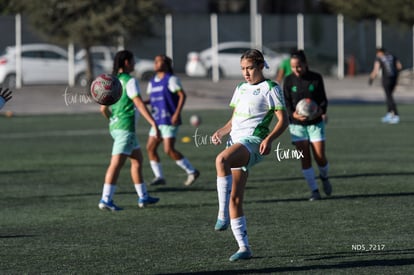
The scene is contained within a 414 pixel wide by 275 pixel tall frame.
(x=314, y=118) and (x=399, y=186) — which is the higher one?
(x=314, y=118)

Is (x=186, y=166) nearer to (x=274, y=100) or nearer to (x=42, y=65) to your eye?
(x=274, y=100)

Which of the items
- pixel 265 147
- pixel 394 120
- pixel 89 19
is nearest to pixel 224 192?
pixel 265 147

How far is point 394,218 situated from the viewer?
41.1 ft

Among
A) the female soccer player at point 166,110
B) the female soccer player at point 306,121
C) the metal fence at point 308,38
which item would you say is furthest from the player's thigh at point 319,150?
the metal fence at point 308,38

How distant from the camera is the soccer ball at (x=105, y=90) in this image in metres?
12.0

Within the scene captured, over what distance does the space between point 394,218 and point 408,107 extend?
Answer: 26441mm

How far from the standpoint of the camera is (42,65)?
44.7 m

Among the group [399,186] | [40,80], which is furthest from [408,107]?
[399,186]

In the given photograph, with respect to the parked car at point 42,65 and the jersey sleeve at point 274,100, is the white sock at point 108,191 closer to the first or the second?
the jersey sleeve at point 274,100

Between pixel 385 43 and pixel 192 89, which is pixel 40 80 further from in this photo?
pixel 385 43

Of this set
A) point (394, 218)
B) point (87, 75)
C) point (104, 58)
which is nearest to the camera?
point (394, 218)

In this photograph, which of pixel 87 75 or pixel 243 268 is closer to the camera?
pixel 243 268

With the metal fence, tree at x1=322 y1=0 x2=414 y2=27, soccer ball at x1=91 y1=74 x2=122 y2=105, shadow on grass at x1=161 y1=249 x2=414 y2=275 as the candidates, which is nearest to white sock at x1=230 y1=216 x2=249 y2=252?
shadow on grass at x1=161 y1=249 x2=414 y2=275

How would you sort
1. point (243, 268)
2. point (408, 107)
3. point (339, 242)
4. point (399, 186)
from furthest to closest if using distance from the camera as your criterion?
point (408, 107) < point (399, 186) < point (339, 242) < point (243, 268)
